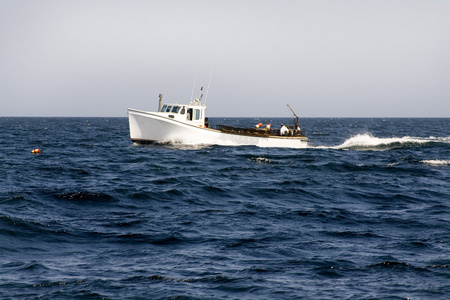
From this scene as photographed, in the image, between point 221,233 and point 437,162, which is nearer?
point 221,233

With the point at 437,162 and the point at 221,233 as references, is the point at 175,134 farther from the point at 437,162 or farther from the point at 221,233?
the point at 221,233

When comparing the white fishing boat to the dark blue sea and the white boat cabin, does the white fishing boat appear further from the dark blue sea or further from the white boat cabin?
the dark blue sea

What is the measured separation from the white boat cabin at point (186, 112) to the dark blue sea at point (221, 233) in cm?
1079

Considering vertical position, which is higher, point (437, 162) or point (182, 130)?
point (182, 130)

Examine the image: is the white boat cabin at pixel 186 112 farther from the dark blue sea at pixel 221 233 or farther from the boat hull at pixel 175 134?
the dark blue sea at pixel 221 233

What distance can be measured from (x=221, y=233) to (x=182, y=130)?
24.8 meters

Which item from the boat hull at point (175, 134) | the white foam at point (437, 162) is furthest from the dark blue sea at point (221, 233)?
the boat hull at point (175, 134)

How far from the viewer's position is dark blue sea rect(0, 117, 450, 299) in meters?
10.0

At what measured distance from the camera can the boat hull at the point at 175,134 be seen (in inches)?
1505

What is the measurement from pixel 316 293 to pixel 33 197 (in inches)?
497

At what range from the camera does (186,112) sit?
38719 millimetres

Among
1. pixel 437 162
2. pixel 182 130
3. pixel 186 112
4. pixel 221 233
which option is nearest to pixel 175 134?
pixel 182 130

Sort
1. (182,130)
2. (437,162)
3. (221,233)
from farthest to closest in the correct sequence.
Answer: (182,130), (437,162), (221,233)

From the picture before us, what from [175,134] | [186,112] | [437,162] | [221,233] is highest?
[186,112]
